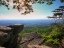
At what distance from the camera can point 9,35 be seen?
41.9ft

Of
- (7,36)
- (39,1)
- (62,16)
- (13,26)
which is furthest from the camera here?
(62,16)

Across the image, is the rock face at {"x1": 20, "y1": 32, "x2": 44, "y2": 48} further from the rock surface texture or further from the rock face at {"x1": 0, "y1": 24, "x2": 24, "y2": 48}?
the rock face at {"x1": 0, "y1": 24, "x2": 24, "y2": 48}

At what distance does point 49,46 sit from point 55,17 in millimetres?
6700

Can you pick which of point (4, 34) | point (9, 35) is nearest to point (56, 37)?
point (9, 35)

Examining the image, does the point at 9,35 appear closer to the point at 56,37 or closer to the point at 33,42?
the point at 33,42

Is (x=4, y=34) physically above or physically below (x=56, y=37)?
above

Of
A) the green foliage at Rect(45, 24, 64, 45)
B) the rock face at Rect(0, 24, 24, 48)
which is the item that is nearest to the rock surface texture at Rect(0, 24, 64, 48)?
the rock face at Rect(0, 24, 24, 48)

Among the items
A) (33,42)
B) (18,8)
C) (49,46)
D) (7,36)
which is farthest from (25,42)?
(18,8)

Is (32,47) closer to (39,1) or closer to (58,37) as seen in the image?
(58,37)

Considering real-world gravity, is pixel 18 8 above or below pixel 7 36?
above

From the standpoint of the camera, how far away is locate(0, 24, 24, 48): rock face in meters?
11.9

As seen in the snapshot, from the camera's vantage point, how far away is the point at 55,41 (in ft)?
58.0

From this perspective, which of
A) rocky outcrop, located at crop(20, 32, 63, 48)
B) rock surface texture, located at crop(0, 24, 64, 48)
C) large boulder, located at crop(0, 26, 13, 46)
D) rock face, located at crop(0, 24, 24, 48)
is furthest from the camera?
rocky outcrop, located at crop(20, 32, 63, 48)

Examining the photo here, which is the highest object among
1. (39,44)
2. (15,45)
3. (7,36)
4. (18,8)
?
(18,8)
